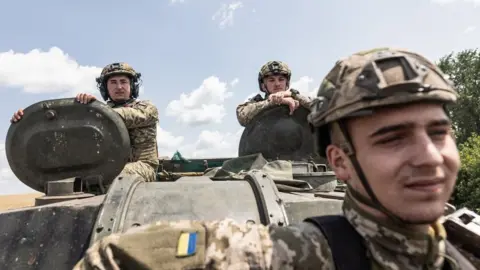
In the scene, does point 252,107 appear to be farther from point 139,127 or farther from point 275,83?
point 139,127

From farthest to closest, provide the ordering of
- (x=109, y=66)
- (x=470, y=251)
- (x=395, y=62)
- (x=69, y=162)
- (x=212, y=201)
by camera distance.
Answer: (x=109, y=66), (x=69, y=162), (x=212, y=201), (x=470, y=251), (x=395, y=62)

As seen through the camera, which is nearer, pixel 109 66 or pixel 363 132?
pixel 363 132

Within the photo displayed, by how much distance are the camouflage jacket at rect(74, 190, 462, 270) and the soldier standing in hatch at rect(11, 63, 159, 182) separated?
3117 mm

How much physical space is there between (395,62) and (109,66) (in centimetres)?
456

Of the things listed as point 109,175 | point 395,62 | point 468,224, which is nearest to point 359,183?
point 395,62

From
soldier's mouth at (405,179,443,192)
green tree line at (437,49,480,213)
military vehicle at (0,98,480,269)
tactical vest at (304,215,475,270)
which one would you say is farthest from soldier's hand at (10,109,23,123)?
green tree line at (437,49,480,213)

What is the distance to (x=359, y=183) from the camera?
191 centimetres

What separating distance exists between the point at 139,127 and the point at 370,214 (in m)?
3.91

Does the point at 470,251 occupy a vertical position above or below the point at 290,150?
below

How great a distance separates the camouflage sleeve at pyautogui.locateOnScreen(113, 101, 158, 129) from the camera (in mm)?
5090

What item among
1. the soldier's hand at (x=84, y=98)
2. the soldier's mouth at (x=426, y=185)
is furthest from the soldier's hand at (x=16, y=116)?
the soldier's mouth at (x=426, y=185)

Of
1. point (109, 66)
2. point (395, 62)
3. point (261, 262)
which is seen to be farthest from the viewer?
point (109, 66)

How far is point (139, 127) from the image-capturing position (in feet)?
17.9

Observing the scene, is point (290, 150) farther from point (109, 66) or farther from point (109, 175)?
point (109, 66)
